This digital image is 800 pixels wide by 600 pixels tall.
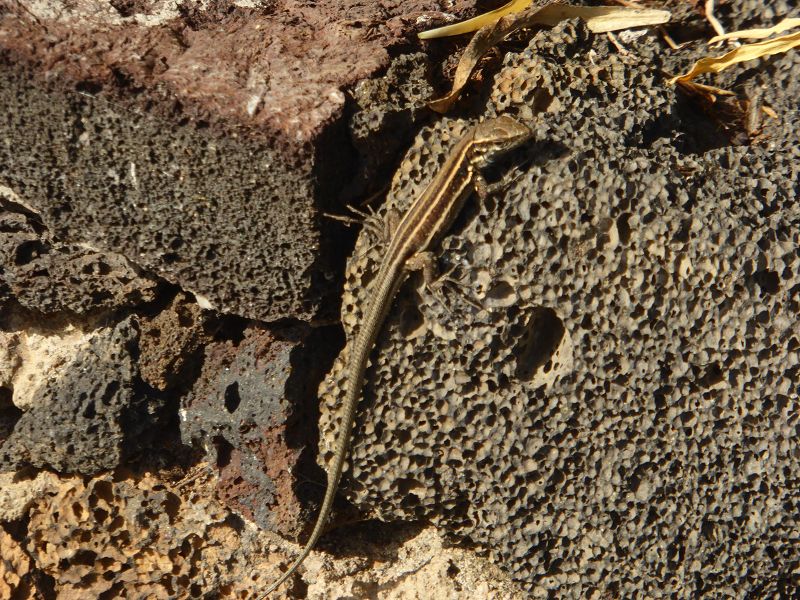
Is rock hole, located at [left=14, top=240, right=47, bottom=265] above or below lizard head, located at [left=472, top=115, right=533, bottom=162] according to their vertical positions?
below

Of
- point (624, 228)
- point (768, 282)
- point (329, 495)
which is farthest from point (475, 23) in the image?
point (329, 495)

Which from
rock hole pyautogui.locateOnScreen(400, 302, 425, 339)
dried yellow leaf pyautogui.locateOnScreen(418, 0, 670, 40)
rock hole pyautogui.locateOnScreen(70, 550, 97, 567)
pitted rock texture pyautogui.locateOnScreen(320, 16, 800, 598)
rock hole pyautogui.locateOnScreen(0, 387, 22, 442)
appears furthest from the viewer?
rock hole pyautogui.locateOnScreen(0, 387, 22, 442)

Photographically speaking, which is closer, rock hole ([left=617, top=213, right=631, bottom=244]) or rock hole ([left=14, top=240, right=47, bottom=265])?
rock hole ([left=617, top=213, right=631, bottom=244])

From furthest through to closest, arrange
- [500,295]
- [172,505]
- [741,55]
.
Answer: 1. [172,505]
2. [741,55]
3. [500,295]

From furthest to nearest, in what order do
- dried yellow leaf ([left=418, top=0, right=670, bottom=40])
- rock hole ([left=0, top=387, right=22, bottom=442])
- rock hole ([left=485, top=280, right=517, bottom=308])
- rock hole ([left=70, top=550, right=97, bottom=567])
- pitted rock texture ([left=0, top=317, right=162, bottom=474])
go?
rock hole ([left=0, top=387, right=22, bottom=442]) < rock hole ([left=70, top=550, right=97, bottom=567]) < pitted rock texture ([left=0, top=317, right=162, bottom=474]) < dried yellow leaf ([left=418, top=0, right=670, bottom=40]) < rock hole ([left=485, top=280, right=517, bottom=308])

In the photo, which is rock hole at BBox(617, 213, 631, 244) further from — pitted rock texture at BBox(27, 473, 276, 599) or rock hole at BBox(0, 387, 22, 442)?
rock hole at BBox(0, 387, 22, 442)

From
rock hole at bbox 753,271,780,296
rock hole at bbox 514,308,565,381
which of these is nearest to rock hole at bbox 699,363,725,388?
rock hole at bbox 753,271,780,296

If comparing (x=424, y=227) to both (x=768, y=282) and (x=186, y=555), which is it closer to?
(x=768, y=282)
